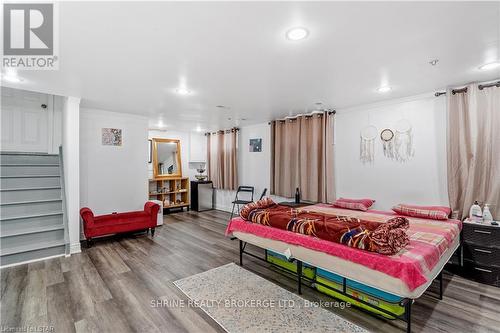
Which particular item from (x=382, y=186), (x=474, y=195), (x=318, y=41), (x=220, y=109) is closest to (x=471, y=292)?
(x=474, y=195)

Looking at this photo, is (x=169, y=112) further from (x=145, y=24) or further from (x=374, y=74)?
(x=374, y=74)

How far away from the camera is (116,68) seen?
99.7 inches

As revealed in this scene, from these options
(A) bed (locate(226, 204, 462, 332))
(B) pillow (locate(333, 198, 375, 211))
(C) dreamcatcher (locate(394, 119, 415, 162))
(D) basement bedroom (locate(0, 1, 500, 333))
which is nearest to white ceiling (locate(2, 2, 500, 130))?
(D) basement bedroom (locate(0, 1, 500, 333))

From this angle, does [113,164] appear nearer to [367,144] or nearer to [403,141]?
[367,144]

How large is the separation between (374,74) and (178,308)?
3343 mm

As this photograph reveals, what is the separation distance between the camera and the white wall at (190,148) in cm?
722

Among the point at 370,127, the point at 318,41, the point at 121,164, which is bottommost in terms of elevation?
the point at 121,164

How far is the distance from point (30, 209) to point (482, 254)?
252 inches

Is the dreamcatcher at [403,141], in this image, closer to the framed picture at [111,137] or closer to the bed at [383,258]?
the bed at [383,258]

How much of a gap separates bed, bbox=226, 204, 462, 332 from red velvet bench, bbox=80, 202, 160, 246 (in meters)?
2.47

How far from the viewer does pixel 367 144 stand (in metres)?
4.05

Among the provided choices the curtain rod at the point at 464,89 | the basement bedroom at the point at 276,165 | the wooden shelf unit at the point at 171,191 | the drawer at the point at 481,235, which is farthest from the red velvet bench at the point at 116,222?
the curtain rod at the point at 464,89

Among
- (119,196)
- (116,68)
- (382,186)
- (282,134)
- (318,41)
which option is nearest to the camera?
(318,41)

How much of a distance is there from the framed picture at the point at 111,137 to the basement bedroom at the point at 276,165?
3 centimetres
